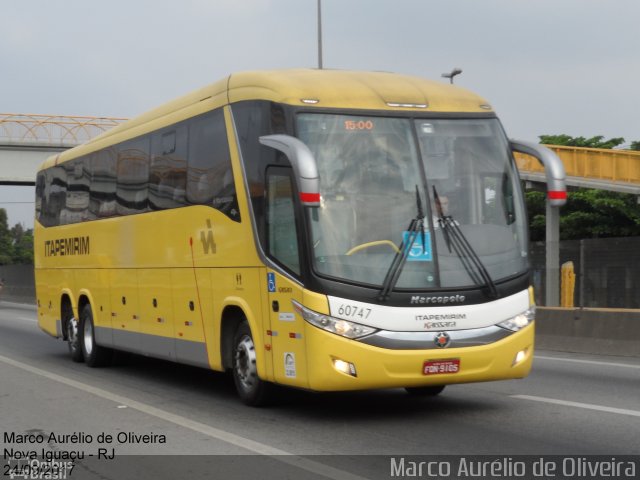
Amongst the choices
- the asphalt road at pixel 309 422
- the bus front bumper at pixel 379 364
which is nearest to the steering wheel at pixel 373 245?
the bus front bumper at pixel 379 364

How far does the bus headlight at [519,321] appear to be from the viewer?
1017 cm

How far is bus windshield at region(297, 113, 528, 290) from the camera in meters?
9.82

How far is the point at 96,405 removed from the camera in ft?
38.9

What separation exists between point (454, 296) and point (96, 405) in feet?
14.5

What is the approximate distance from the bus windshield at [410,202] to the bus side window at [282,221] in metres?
0.30

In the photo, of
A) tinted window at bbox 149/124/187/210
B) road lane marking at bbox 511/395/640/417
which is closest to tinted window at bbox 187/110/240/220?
tinted window at bbox 149/124/187/210

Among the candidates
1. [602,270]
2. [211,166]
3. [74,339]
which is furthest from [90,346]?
[602,270]

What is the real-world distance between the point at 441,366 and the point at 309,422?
4.64 feet

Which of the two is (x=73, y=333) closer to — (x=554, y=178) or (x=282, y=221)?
(x=282, y=221)

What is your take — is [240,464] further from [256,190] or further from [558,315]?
[558,315]

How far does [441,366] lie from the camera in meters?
9.83

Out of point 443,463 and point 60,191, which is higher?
point 60,191

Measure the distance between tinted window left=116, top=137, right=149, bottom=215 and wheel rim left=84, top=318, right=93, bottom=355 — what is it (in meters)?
2.62

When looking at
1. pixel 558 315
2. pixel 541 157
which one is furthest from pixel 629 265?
pixel 541 157
